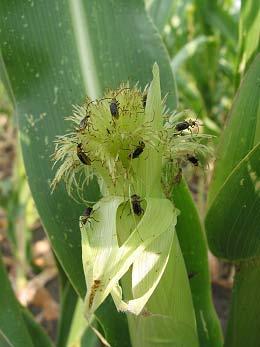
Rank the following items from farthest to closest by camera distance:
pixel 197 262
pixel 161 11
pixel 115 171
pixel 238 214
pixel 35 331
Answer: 1. pixel 161 11
2. pixel 35 331
3. pixel 197 262
4. pixel 238 214
5. pixel 115 171

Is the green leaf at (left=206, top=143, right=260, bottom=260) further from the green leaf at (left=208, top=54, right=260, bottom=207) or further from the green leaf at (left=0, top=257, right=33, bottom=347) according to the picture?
the green leaf at (left=0, top=257, right=33, bottom=347)

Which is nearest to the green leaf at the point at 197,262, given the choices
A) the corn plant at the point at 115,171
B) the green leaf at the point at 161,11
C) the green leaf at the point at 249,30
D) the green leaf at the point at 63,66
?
the corn plant at the point at 115,171

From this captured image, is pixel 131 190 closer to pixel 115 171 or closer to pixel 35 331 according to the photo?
pixel 115 171

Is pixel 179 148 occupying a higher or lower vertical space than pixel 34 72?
lower

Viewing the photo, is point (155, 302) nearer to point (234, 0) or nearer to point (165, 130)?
point (165, 130)

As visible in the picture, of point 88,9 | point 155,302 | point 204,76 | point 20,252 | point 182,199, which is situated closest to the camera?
point 155,302

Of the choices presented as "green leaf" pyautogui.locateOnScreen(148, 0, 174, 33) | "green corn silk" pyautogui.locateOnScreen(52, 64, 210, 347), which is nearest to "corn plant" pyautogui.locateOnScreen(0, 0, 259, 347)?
"green corn silk" pyautogui.locateOnScreen(52, 64, 210, 347)

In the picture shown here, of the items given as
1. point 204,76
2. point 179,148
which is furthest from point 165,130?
point 204,76

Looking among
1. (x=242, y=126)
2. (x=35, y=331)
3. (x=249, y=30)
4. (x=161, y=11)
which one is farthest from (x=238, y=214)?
(x=161, y=11)
